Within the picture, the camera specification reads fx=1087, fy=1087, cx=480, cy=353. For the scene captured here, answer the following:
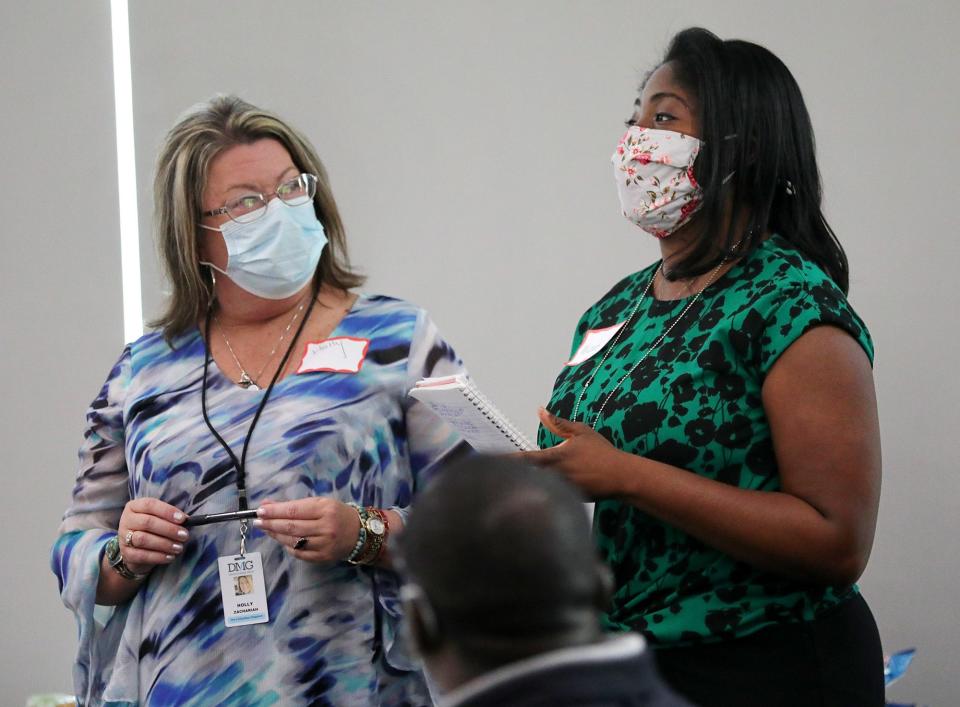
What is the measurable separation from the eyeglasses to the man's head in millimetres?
1468

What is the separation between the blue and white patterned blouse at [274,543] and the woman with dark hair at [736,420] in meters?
0.39

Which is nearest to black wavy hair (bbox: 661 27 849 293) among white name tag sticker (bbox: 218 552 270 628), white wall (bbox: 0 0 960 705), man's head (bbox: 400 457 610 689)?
white name tag sticker (bbox: 218 552 270 628)

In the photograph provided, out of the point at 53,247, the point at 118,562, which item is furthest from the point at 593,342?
the point at 53,247


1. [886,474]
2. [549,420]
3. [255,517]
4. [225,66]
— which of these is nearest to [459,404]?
[549,420]

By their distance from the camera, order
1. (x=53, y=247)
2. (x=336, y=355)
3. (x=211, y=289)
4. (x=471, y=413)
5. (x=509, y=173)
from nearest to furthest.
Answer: (x=471, y=413)
(x=336, y=355)
(x=211, y=289)
(x=509, y=173)
(x=53, y=247)

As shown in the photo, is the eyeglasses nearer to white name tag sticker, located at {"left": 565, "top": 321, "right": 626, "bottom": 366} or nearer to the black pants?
white name tag sticker, located at {"left": 565, "top": 321, "right": 626, "bottom": 366}

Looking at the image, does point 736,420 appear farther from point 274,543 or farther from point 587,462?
point 274,543

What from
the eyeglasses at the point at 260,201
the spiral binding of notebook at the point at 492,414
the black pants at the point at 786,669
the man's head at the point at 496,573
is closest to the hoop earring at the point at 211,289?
the eyeglasses at the point at 260,201

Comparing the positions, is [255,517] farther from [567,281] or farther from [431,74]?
[431,74]

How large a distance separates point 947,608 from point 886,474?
40 cm

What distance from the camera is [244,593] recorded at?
2.02 metres

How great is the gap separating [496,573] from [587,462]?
0.85 meters

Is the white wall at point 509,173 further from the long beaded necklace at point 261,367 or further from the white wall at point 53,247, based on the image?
the long beaded necklace at point 261,367

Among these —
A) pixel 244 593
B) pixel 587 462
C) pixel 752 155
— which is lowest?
pixel 244 593
